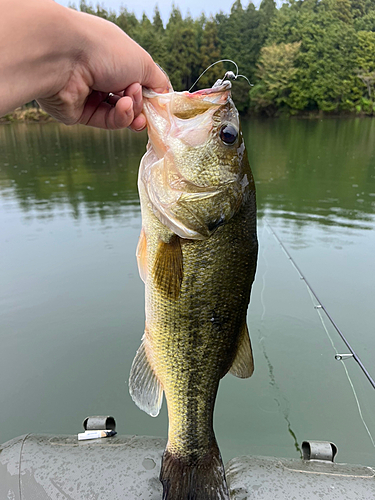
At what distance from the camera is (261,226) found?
6.70 meters

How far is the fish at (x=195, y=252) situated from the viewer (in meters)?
1.30

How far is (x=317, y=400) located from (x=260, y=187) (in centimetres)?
741

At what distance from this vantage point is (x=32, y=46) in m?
0.93

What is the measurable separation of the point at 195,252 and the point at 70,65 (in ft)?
2.36

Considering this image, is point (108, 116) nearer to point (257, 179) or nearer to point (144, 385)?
point (144, 385)

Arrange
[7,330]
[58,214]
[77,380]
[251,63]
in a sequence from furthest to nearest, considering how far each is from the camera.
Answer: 1. [251,63]
2. [58,214]
3. [7,330]
4. [77,380]

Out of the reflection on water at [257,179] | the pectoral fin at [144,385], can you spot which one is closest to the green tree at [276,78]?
the reflection on water at [257,179]

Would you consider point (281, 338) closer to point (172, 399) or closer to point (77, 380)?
point (77, 380)

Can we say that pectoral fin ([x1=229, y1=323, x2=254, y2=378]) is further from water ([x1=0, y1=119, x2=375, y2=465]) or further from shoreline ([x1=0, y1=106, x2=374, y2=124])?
shoreline ([x1=0, y1=106, x2=374, y2=124])

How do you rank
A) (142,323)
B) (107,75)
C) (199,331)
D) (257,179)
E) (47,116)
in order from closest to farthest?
(107,75), (199,331), (142,323), (257,179), (47,116)

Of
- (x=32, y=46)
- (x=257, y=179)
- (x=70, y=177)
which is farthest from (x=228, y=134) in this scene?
(x=70, y=177)

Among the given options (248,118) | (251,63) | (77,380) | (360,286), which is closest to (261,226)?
(360,286)

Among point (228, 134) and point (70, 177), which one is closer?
point (228, 134)

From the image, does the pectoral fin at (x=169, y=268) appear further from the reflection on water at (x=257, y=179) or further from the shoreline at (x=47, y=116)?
the shoreline at (x=47, y=116)
